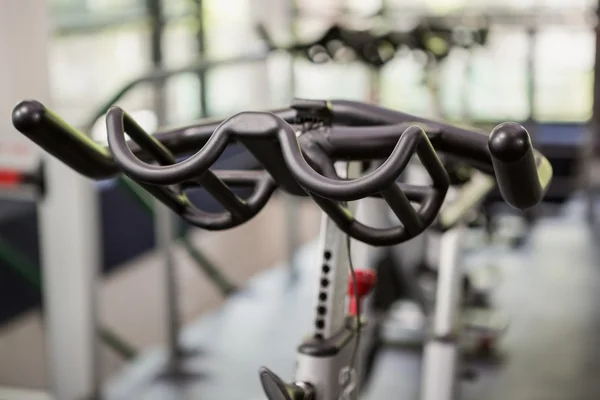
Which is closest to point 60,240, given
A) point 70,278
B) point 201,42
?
point 70,278

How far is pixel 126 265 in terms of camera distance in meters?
5.01

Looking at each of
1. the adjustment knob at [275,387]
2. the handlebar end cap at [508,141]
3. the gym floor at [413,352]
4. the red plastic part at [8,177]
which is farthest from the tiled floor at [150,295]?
the handlebar end cap at [508,141]

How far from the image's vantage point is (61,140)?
122 cm

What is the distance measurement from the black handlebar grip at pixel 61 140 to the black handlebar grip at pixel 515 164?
0.58 metres

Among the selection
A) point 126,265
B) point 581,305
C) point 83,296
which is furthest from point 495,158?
point 126,265

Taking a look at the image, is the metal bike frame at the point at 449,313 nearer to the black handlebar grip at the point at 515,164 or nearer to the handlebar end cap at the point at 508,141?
the black handlebar grip at the point at 515,164

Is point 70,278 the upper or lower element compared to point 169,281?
upper

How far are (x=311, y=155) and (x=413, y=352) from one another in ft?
8.03

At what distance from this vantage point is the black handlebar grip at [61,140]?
1.14 meters

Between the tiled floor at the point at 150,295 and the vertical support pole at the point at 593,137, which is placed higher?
the vertical support pole at the point at 593,137

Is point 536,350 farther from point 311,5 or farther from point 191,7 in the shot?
point 311,5

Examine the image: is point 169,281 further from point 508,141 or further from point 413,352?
point 508,141

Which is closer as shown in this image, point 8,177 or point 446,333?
point 446,333

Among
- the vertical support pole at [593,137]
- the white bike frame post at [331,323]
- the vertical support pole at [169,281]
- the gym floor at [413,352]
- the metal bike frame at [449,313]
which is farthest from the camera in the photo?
the vertical support pole at [593,137]
